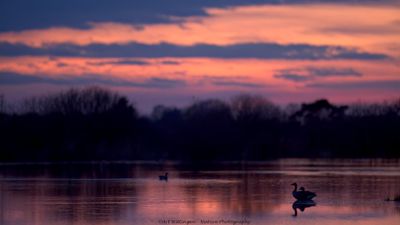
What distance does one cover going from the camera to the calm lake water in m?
25.9

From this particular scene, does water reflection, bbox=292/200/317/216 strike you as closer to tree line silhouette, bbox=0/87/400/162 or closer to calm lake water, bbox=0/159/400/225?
calm lake water, bbox=0/159/400/225

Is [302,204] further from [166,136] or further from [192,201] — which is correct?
[166,136]

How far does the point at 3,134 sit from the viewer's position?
86250 mm

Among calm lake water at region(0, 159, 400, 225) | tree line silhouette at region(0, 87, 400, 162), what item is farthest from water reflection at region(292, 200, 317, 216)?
tree line silhouette at region(0, 87, 400, 162)

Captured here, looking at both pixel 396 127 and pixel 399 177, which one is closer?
pixel 399 177

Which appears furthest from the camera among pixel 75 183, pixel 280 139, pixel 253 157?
pixel 280 139

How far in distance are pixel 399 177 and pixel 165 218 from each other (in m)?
27.0

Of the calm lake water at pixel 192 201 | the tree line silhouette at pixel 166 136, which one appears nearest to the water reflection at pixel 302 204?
the calm lake water at pixel 192 201

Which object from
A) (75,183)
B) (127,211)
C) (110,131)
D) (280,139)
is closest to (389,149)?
(280,139)

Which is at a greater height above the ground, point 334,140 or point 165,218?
point 334,140

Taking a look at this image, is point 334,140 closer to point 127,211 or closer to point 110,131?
point 110,131

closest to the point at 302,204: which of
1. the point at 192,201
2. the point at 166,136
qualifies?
the point at 192,201

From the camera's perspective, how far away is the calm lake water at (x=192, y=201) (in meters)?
25.9

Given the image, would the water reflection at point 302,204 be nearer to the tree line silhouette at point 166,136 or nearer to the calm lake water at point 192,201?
the calm lake water at point 192,201
